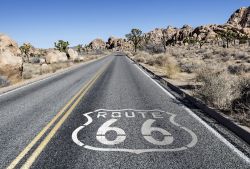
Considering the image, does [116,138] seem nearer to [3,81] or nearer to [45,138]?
[45,138]

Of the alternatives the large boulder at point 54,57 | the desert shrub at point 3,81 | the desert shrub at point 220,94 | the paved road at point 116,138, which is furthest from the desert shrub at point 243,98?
the large boulder at point 54,57

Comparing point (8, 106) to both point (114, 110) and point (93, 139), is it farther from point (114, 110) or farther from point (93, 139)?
point (93, 139)

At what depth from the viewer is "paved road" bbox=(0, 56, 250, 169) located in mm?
5238

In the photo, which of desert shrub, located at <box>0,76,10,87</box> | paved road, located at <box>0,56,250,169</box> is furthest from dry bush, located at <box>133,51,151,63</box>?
paved road, located at <box>0,56,250,169</box>

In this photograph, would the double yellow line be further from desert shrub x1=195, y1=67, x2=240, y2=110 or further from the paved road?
desert shrub x1=195, y1=67, x2=240, y2=110

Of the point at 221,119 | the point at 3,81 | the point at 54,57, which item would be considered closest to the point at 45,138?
the point at 221,119

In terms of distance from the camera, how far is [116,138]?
21.7 feet

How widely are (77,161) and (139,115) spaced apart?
12.5 ft

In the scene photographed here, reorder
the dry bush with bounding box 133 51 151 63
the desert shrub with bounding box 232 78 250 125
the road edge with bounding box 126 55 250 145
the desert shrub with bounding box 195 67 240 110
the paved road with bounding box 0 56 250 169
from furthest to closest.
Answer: the dry bush with bounding box 133 51 151 63 → the desert shrub with bounding box 195 67 240 110 → the desert shrub with bounding box 232 78 250 125 → the road edge with bounding box 126 55 250 145 → the paved road with bounding box 0 56 250 169

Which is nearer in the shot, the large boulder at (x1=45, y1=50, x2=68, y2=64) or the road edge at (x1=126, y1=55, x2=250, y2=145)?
the road edge at (x1=126, y1=55, x2=250, y2=145)

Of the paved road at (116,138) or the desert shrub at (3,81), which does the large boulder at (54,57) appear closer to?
the desert shrub at (3,81)

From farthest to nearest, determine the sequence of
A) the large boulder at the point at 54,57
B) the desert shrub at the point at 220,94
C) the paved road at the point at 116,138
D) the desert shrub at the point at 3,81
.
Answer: the large boulder at the point at 54,57, the desert shrub at the point at 3,81, the desert shrub at the point at 220,94, the paved road at the point at 116,138

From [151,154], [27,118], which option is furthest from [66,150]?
[27,118]

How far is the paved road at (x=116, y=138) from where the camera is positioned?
17.2 ft
